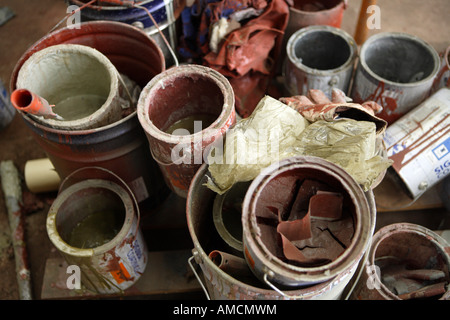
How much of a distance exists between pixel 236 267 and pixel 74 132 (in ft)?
3.82

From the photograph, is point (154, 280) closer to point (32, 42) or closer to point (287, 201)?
point (287, 201)

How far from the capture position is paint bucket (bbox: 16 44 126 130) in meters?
2.38

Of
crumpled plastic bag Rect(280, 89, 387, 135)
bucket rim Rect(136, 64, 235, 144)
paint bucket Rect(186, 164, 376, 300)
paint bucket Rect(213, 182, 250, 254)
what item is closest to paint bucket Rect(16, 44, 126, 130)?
bucket rim Rect(136, 64, 235, 144)

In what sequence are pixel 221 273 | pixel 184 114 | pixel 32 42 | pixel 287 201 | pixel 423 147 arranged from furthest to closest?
1. pixel 32 42
2. pixel 423 147
3. pixel 184 114
4. pixel 287 201
5. pixel 221 273

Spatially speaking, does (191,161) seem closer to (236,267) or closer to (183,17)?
(236,267)

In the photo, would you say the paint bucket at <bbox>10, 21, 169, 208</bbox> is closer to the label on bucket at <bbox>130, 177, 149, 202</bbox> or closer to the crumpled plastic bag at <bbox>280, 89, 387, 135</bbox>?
the label on bucket at <bbox>130, 177, 149, 202</bbox>

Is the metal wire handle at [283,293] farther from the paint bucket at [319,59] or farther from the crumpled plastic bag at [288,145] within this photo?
the paint bucket at [319,59]

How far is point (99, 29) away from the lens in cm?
278

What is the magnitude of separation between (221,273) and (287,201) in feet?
1.59

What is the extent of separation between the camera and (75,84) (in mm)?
2797

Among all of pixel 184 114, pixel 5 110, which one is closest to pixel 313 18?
pixel 184 114

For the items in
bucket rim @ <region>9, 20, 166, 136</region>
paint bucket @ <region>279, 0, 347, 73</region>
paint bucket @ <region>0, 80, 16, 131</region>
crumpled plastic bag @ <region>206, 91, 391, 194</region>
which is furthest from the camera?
paint bucket @ <region>0, 80, 16, 131</region>

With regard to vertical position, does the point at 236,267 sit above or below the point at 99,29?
below
